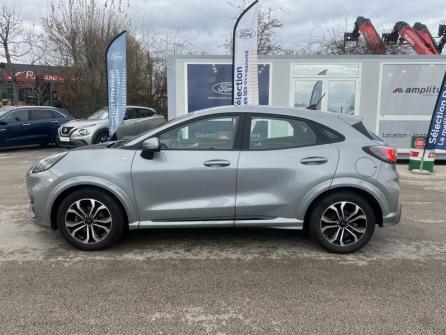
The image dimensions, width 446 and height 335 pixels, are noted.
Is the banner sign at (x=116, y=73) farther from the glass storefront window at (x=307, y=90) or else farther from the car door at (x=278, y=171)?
the car door at (x=278, y=171)

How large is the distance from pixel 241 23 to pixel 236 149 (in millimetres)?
5189

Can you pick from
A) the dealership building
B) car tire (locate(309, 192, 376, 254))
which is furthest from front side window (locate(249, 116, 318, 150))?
the dealership building

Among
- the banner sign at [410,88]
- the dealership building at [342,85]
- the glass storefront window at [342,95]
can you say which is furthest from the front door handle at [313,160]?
the banner sign at [410,88]

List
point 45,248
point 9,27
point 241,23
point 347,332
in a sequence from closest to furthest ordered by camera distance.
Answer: point 347,332
point 45,248
point 241,23
point 9,27

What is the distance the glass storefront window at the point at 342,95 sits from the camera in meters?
11.5

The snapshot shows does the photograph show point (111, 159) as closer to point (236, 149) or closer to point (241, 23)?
point (236, 149)

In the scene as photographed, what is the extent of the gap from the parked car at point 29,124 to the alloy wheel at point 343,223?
12.4 m

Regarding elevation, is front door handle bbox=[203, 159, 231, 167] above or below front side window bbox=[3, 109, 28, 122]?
above

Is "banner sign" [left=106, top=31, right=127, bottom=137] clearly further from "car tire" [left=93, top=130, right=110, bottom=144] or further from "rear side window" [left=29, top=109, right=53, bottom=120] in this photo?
"rear side window" [left=29, top=109, right=53, bottom=120]

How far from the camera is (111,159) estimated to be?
14.1 feet

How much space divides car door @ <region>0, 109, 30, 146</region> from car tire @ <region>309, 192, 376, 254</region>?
1228cm

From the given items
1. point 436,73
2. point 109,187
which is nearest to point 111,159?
point 109,187

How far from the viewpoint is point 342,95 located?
1161cm

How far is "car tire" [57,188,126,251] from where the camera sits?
431 centimetres
